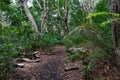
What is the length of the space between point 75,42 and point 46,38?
5971 mm

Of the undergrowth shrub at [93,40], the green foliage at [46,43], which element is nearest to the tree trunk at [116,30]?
the undergrowth shrub at [93,40]

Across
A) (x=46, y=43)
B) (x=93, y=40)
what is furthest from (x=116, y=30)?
(x=46, y=43)

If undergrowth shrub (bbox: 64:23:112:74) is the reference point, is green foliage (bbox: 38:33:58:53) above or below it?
below

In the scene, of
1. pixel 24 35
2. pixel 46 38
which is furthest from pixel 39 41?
pixel 24 35

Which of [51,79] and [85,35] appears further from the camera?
[51,79]

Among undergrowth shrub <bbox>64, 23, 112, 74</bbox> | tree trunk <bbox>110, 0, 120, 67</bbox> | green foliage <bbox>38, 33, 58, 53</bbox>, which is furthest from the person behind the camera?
green foliage <bbox>38, 33, 58, 53</bbox>

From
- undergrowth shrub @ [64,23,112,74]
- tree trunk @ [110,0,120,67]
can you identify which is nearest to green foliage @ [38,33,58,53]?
undergrowth shrub @ [64,23,112,74]

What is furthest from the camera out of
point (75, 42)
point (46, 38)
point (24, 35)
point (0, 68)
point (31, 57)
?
point (46, 38)

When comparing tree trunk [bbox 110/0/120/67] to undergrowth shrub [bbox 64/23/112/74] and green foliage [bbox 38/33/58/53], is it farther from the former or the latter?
green foliage [bbox 38/33/58/53]

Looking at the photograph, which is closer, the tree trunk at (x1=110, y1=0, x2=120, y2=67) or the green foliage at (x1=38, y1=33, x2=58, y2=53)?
the tree trunk at (x1=110, y1=0, x2=120, y2=67)

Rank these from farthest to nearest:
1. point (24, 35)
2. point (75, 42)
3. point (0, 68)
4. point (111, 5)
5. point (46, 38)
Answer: point (46, 38), point (24, 35), point (0, 68), point (75, 42), point (111, 5)

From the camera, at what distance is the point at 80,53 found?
6.00 meters

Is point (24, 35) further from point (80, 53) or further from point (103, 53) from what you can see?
point (103, 53)

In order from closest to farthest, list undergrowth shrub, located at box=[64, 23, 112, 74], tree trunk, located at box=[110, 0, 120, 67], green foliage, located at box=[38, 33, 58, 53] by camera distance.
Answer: tree trunk, located at box=[110, 0, 120, 67] → undergrowth shrub, located at box=[64, 23, 112, 74] → green foliage, located at box=[38, 33, 58, 53]
